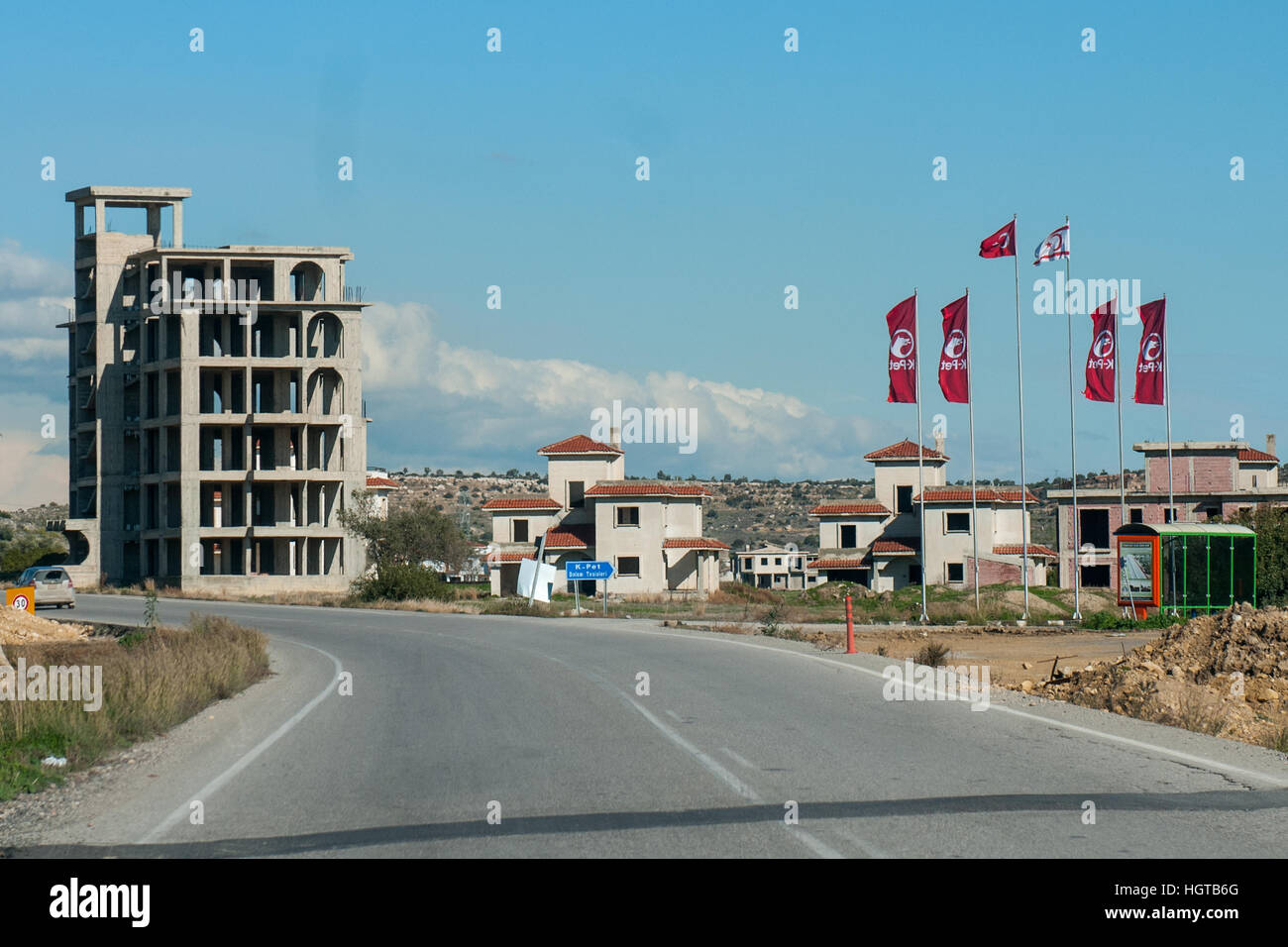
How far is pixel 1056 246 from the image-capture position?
43.6m

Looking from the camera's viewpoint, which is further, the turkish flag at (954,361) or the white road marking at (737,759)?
the turkish flag at (954,361)

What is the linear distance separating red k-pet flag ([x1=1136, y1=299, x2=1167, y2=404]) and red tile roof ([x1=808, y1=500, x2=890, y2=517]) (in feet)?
107

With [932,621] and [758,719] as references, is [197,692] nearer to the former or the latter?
[758,719]

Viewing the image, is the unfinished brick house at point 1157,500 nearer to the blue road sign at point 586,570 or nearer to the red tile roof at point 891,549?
the red tile roof at point 891,549

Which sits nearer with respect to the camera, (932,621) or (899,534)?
(932,621)

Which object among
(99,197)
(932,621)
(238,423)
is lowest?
(932,621)

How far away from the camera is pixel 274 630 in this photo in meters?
39.4

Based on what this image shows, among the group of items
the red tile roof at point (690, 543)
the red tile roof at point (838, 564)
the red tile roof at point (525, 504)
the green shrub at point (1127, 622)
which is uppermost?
the red tile roof at point (525, 504)

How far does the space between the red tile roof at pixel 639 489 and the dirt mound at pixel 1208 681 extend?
50.9 meters

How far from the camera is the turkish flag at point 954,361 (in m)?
44.4

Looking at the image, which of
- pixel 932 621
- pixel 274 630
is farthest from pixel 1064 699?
pixel 932 621

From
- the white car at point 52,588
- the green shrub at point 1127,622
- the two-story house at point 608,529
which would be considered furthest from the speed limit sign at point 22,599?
the two-story house at point 608,529

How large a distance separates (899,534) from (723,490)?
101903 mm
